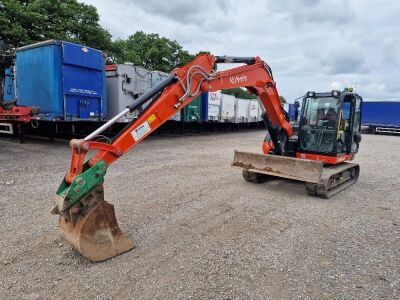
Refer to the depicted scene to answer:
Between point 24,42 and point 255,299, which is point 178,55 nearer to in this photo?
point 24,42

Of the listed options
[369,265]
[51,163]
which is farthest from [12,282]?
[51,163]

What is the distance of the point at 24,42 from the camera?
19875 mm

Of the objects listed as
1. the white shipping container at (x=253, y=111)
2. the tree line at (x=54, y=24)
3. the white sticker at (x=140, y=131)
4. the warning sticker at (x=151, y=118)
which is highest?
the tree line at (x=54, y=24)

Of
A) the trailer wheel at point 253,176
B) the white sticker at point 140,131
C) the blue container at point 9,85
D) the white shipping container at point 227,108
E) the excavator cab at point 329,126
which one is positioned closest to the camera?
the white sticker at point 140,131

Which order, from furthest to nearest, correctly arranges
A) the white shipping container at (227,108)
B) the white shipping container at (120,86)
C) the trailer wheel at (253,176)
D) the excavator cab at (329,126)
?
the white shipping container at (227,108) → the white shipping container at (120,86) → the trailer wheel at (253,176) → the excavator cab at (329,126)

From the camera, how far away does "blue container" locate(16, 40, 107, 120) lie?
10.3 metres

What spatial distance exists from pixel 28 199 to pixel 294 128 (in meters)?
5.94

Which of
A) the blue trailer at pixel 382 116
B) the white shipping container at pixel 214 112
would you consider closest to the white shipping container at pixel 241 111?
the white shipping container at pixel 214 112

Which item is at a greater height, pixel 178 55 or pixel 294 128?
pixel 178 55

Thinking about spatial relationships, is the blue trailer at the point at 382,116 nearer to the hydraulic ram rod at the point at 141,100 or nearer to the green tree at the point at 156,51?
the green tree at the point at 156,51

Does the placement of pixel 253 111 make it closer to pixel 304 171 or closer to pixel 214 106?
pixel 214 106

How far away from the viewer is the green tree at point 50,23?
770 inches

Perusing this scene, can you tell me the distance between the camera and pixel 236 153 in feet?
22.9

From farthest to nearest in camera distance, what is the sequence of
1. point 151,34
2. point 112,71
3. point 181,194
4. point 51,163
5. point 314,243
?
point 151,34, point 112,71, point 51,163, point 181,194, point 314,243
